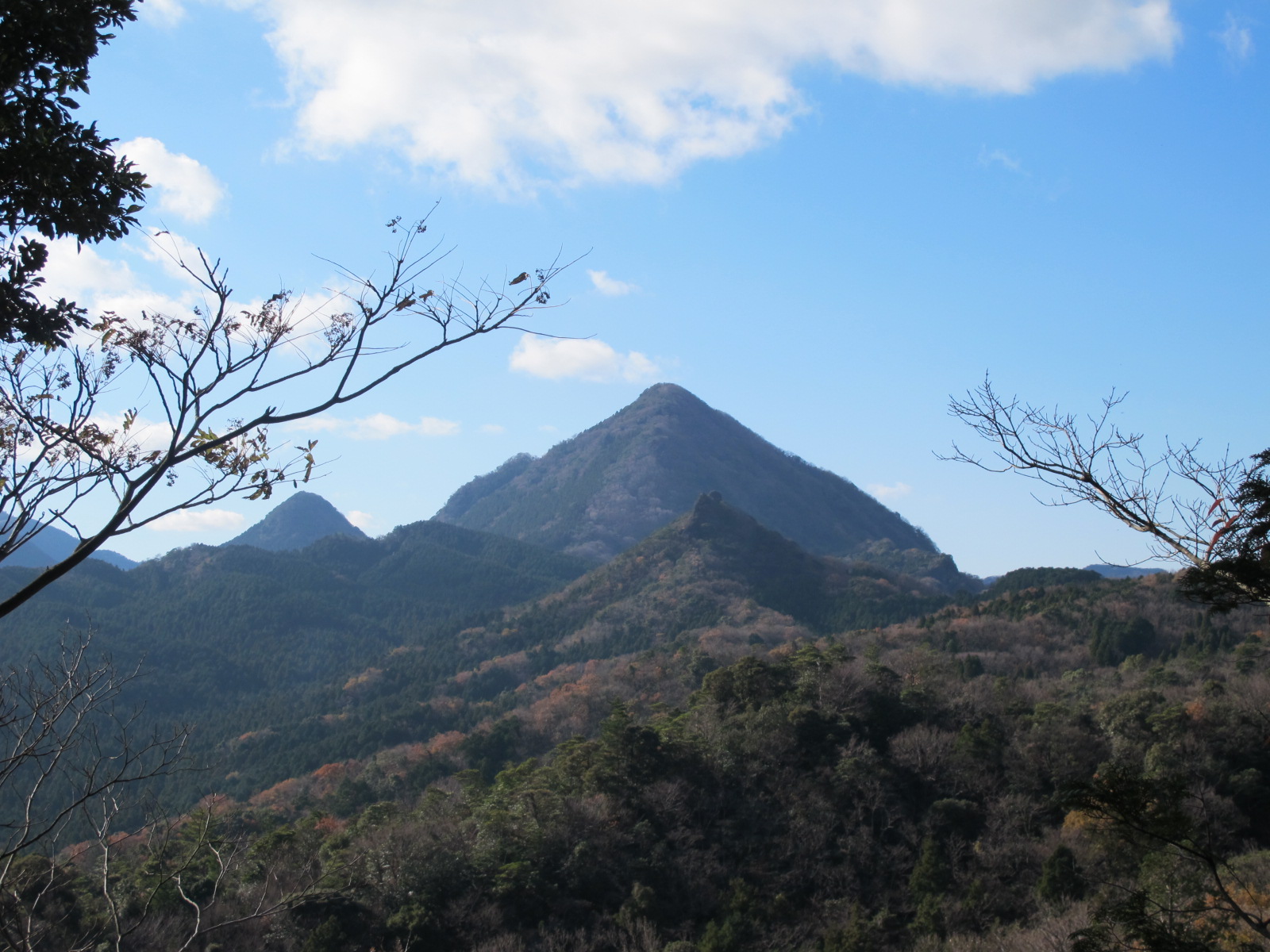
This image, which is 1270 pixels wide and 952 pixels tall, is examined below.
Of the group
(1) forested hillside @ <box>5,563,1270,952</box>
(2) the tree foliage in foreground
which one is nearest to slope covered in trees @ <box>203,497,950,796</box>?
(1) forested hillside @ <box>5,563,1270,952</box>

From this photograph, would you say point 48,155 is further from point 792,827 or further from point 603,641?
Result: point 603,641

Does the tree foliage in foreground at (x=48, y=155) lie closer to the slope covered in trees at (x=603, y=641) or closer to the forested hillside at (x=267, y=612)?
the slope covered in trees at (x=603, y=641)

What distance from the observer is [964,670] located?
54312 mm

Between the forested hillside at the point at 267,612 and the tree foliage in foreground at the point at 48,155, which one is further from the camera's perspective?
the forested hillside at the point at 267,612

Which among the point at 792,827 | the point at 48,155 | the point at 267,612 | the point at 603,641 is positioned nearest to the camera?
the point at 48,155

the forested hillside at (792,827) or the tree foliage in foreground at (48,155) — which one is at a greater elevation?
the tree foliage in foreground at (48,155)

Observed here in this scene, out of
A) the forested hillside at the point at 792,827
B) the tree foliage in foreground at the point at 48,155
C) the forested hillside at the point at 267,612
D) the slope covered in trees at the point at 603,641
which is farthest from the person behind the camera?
the forested hillside at the point at 267,612

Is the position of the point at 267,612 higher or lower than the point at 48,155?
lower

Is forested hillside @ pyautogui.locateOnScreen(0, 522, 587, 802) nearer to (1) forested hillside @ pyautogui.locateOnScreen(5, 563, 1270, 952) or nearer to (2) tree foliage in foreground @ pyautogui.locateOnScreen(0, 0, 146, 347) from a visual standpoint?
(1) forested hillside @ pyautogui.locateOnScreen(5, 563, 1270, 952)

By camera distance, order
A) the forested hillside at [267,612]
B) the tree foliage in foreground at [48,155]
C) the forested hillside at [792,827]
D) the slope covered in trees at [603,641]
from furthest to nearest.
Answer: the forested hillside at [267,612], the slope covered in trees at [603,641], the forested hillside at [792,827], the tree foliage in foreground at [48,155]

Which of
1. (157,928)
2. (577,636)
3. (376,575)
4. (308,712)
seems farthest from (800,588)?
(157,928)

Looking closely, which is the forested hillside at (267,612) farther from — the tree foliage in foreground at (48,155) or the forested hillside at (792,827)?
the tree foliage in foreground at (48,155)

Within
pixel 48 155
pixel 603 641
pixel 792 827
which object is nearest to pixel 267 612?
pixel 603 641

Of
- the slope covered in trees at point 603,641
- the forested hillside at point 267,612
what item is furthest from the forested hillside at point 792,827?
the forested hillside at point 267,612
